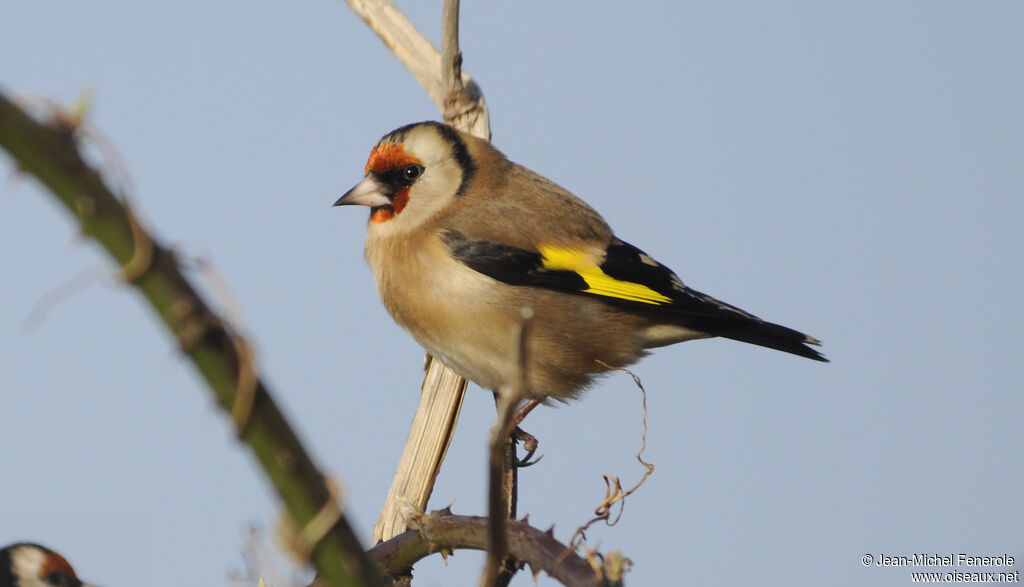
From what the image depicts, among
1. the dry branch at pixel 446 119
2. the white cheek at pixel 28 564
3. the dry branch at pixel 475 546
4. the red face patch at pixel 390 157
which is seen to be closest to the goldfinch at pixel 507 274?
the red face patch at pixel 390 157

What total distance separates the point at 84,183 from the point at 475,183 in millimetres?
3522

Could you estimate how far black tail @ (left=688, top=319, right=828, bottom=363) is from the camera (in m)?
4.25

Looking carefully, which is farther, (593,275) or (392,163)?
(392,163)

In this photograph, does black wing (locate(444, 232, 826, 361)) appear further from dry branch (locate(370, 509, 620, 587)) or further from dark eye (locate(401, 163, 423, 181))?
dry branch (locate(370, 509, 620, 587))

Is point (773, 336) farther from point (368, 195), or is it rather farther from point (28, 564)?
point (28, 564)

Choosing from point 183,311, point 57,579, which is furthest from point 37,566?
point 183,311

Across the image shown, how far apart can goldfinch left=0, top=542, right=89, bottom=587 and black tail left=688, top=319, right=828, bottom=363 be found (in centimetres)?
307

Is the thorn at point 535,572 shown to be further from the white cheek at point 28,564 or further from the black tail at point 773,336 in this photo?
the black tail at point 773,336

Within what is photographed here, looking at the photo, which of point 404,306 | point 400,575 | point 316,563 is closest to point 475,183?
point 404,306

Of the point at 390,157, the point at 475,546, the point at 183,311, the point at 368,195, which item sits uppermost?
the point at 390,157

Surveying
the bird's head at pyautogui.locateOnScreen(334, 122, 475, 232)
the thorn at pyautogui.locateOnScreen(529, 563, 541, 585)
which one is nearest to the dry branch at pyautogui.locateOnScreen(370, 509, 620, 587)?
the thorn at pyautogui.locateOnScreen(529, 563, 541, 585)

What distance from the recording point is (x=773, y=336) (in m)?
4.26

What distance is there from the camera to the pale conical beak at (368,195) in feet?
14.5

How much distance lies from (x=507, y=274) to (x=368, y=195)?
82cm
